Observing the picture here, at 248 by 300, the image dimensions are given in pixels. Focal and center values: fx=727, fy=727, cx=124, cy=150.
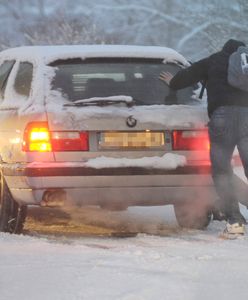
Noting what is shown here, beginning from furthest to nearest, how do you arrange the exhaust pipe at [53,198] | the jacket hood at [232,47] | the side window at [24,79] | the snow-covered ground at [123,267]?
the side window at [24,79] → the jacket hood at [232,47] → the exhaust pipe at [53,198] → the snow-covered ground at [123,267]

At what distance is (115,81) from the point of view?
243 inches

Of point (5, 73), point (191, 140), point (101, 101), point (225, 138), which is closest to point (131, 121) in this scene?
point (101, 101)

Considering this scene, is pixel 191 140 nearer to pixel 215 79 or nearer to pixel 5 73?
pixel 215 79

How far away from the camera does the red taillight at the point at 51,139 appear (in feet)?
18.4

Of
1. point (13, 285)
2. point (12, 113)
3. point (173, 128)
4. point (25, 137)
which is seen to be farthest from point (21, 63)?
point (13, 285)

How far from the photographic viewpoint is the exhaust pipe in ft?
18.7

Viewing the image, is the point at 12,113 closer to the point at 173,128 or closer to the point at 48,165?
the point at 48,165

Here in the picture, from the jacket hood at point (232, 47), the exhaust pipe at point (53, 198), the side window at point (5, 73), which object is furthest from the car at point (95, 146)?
the side window at point (5, 73)

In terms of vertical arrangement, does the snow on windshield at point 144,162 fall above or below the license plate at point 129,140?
below

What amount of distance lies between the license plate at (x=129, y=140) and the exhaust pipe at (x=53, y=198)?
0.50 metres

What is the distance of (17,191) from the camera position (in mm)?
5805

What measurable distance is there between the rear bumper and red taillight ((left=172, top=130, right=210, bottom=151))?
0.16 metres

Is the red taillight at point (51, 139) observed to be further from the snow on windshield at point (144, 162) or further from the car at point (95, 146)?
the snow on windshield at point (144, 162)

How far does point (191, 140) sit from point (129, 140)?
507 millimetres
